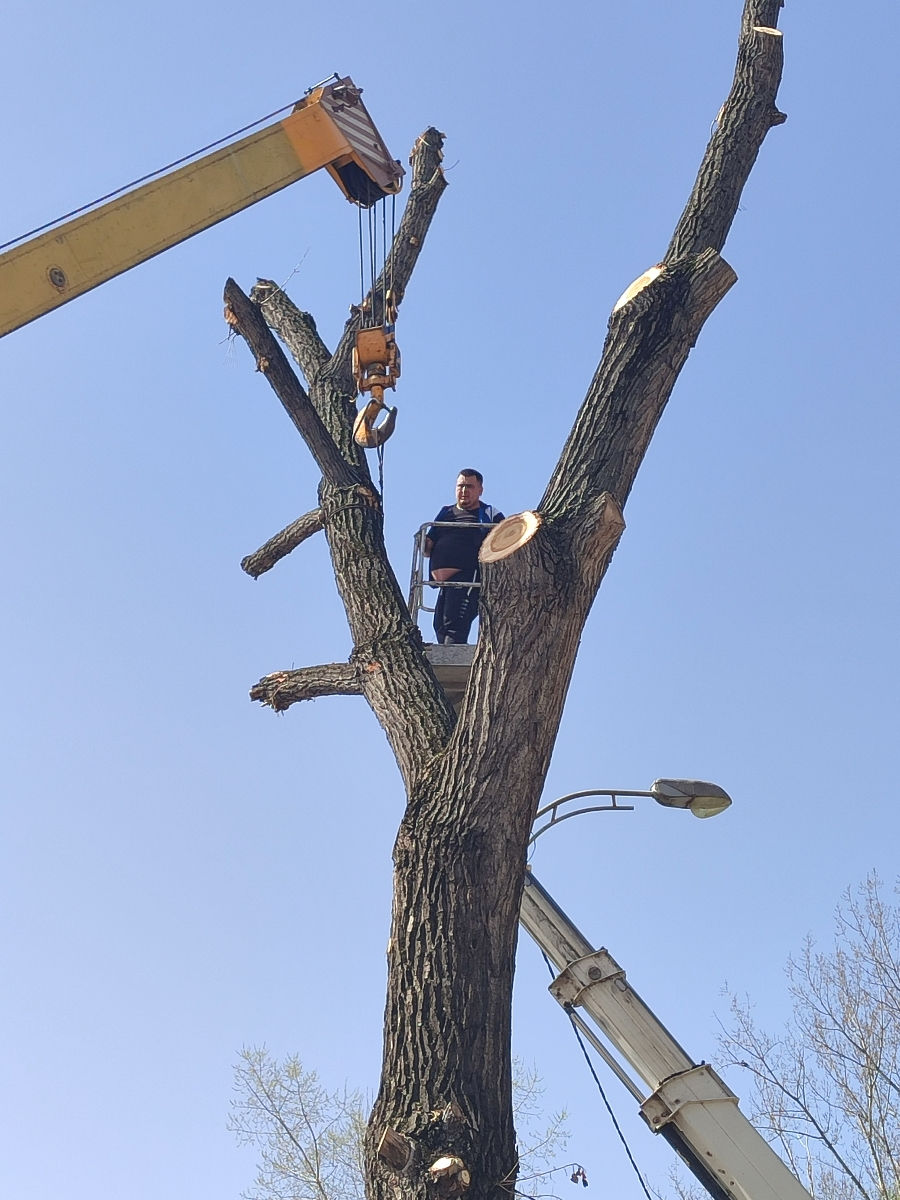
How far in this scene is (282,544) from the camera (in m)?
6.74

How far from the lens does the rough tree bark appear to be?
A: 4.02 m

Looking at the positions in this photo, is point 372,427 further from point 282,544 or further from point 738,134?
point 738,134

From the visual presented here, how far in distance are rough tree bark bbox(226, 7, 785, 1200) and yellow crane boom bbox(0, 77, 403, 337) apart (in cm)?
168

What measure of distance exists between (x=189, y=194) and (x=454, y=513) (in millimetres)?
2504

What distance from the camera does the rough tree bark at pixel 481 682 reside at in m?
4.02

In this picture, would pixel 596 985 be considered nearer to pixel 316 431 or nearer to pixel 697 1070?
pixel 697 1070

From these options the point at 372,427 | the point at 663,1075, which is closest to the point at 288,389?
the point at 372,427

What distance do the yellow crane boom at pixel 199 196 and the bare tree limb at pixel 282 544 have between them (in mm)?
1943

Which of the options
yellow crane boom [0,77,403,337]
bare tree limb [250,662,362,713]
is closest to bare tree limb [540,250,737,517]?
bare tree limb [250,662,362,713]

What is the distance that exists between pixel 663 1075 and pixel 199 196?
5.61m

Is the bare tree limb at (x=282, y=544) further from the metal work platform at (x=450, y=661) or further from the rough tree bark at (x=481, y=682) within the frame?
the metal work platform at (x=450, y=661)

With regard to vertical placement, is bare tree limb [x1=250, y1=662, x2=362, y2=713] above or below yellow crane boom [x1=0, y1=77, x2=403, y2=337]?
below

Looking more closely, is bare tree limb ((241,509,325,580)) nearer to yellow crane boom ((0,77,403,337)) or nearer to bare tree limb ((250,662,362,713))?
bare tree limb ((250,662,362,713))

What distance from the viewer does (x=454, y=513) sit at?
8.62 m
